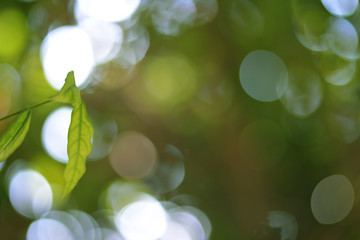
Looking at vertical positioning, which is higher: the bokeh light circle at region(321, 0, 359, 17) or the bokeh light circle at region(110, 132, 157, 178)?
the bokeh light circle at region(321, 0, 359, 17)

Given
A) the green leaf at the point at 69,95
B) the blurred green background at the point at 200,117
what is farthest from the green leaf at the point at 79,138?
the blurred green background at the point at 200,117

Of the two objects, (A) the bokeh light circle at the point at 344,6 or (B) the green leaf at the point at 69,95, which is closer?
(B) the green leaf at the point at 69,95

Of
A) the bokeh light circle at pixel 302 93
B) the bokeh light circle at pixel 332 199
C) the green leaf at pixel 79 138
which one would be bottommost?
the bokeh light circle at pixel 332 199

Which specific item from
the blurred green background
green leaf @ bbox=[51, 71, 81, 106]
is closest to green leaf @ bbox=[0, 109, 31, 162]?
green leaf @ bbox=[51, 71, 81, 106]

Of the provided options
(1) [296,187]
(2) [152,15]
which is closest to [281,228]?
(1) [296,187]

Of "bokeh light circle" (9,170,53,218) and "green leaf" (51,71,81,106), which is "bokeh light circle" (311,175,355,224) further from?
"green leaf" (51,71,81,106)

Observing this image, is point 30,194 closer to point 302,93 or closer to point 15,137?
point 302,93

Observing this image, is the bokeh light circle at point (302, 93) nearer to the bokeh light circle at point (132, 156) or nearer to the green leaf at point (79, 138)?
the bokeh light circle at point (132, 156)

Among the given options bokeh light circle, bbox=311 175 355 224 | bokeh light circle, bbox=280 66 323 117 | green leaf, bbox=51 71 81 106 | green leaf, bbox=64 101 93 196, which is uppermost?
green leaf, bbox=51 71 81 106

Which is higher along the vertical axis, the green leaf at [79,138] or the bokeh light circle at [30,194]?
the green leaf at [79,138]
